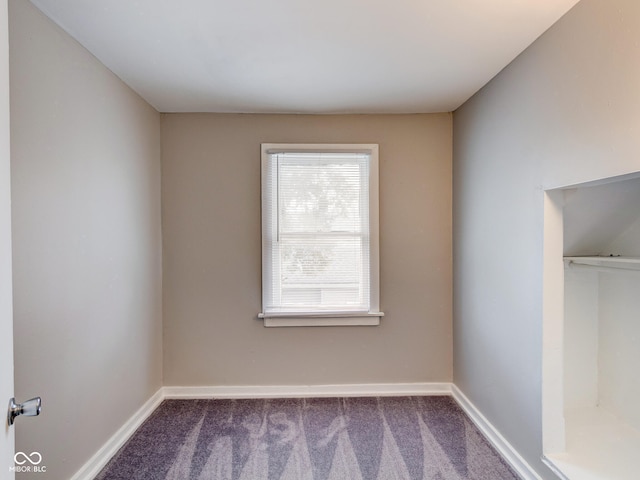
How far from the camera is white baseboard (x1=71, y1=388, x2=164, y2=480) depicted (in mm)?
1889

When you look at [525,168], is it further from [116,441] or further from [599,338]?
[116,441]

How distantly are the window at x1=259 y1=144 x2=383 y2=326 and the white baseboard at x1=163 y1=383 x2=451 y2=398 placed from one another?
1.81 feet

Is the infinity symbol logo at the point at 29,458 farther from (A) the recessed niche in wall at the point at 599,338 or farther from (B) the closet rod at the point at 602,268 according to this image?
(B) the closet rod at the point at 602,268

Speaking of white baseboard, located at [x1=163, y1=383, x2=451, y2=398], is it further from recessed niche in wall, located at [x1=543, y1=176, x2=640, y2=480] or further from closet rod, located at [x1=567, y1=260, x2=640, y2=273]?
closet rod, located at [x1=567, y1=260, x2=640, y2=273]

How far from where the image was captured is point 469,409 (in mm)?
2553

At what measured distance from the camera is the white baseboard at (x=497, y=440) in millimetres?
1876

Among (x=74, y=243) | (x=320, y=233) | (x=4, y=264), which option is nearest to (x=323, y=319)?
(x=320, y=233)

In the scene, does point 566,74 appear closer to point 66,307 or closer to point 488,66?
point 488,66

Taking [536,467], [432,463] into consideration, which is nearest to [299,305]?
[432,463]

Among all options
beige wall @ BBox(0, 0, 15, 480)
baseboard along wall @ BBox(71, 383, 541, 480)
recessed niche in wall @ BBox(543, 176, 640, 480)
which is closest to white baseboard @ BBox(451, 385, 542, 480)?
baseboard along wall @ BBox(71, 383, 541, 480)

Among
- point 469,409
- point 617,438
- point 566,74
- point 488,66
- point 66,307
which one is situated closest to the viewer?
point 566,74

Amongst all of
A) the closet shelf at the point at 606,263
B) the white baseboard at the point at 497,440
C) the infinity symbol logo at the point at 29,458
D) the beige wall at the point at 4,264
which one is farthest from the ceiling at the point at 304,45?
the white baseboard at the point at 497,440

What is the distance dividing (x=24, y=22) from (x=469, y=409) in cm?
348

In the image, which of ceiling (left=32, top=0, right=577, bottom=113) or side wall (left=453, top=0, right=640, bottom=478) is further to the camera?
ceiling (left=32, top=0, right=577, bottom=113)
